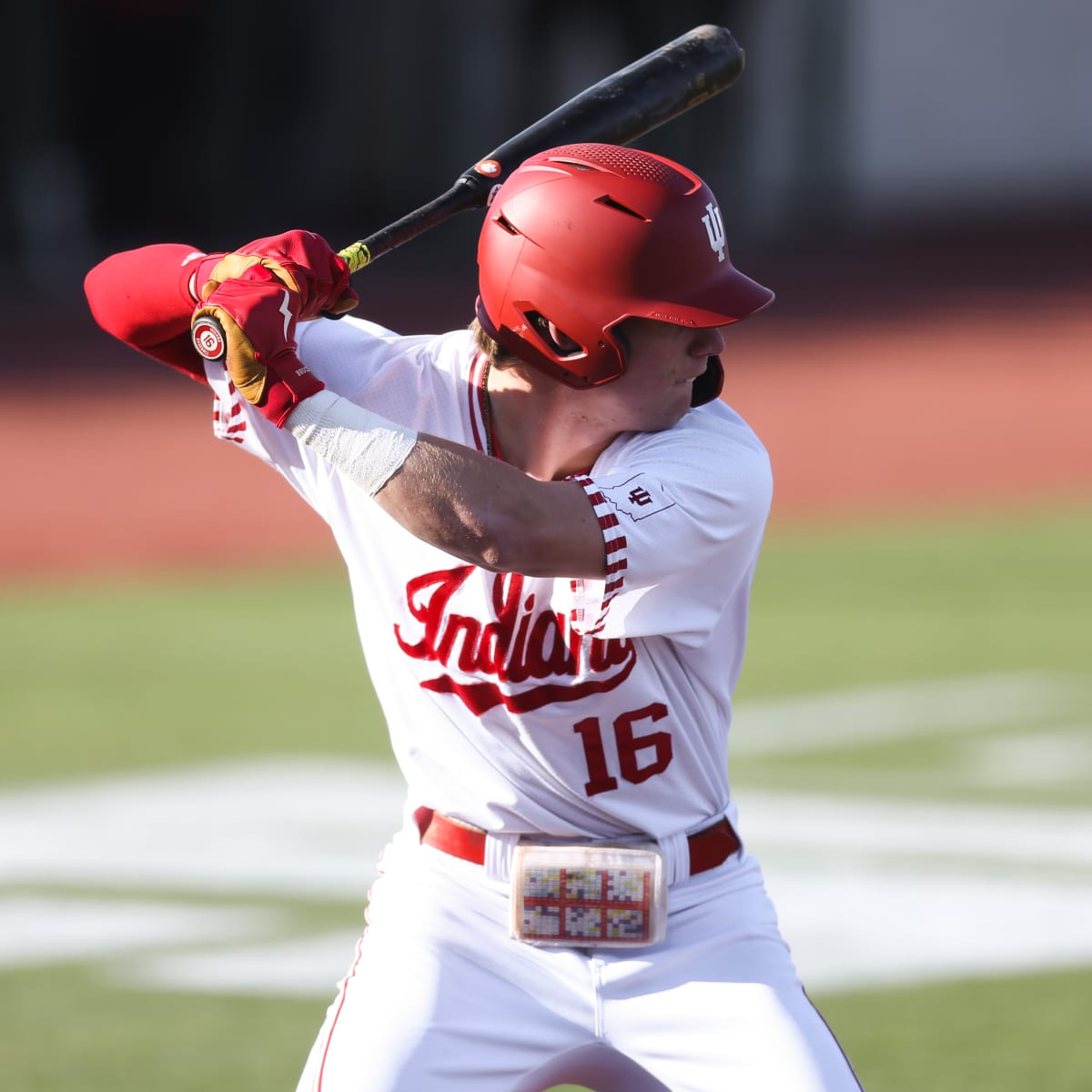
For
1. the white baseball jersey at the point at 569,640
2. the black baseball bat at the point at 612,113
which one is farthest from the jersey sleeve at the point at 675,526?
the black baseball bat at the point at 612,113

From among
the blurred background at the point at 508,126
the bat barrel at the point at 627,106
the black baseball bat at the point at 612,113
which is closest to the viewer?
the black baseball bat at the point at 612,113

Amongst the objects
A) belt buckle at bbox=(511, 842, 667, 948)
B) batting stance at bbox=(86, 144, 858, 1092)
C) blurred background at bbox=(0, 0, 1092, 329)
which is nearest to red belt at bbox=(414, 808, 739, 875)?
batting stance at bbox=(86, 144, 858, 1092)

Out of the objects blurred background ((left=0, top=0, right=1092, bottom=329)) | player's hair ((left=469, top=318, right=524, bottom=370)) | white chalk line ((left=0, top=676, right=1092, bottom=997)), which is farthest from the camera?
blurred background ((left=0, top=0, right=1092, bottom=329))

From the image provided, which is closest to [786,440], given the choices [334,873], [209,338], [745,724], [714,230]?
[745,724]

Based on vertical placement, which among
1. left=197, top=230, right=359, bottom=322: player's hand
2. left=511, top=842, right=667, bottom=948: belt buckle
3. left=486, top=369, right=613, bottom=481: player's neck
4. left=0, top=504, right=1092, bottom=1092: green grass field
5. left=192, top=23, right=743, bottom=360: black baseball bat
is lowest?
left=0, top=504, right=1092, bottom=1092: green grass field

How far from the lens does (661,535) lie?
3.31m

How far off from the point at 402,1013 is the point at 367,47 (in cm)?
2572

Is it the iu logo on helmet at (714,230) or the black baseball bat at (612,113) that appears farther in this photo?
the black baseball bat at (612,113)

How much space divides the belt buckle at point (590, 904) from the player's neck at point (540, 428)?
653mm

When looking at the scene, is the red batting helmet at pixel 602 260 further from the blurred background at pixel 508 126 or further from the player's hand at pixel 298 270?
the blurred background at pixel 508 126

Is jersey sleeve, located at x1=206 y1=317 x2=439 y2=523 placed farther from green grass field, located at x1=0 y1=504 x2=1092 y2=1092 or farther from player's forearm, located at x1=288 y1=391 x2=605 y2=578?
green grass field, located at x1=0 y1=504 x2=1092 y2=1092

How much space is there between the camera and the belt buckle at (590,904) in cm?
346

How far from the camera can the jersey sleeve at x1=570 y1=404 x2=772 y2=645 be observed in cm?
329

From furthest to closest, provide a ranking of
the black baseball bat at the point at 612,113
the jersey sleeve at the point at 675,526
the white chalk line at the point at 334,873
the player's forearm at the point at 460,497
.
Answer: the white chalk line at the point at 334,873
the black baseball bat at the point at 612,113
the jersey sleeve at the point at 675,526
the player's forearm at the point at 460,497
